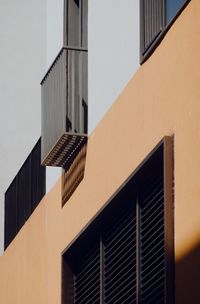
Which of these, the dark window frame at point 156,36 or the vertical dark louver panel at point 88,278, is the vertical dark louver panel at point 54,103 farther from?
the dark window frame at point 156,36

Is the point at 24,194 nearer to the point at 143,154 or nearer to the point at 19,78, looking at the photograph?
the point at 19,78

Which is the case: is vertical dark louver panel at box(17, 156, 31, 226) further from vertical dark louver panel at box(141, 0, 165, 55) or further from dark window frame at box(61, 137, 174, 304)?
vertical dark louver panel at box(141, 0, 165, 55)

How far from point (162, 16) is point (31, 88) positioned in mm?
11125

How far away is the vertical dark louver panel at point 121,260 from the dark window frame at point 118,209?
154mm

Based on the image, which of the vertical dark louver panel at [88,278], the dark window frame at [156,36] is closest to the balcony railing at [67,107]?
the vertical dark louver panel at [88,278]

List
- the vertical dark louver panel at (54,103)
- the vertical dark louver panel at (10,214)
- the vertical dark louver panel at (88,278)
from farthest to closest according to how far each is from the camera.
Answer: the vertical dark louver panel at (10,214)
the vertical dark louver panel at (54,103)
the vertical dark louver panel at (88,278)

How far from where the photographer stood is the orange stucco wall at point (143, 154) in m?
11.6

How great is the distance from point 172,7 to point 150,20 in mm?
780

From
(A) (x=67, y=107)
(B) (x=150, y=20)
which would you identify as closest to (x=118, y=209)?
(B) (x=150, y=20)

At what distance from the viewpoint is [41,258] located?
57.6 ft

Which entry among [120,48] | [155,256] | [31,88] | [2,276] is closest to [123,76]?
[120,48]

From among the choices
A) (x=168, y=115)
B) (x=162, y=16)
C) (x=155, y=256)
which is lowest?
(x=155, y=256)

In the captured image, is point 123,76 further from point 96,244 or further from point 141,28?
point 96,244

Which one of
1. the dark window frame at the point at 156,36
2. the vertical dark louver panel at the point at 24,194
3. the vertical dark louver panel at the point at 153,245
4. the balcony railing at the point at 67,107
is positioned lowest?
the vertical dark louver panel at the point at 153,245
